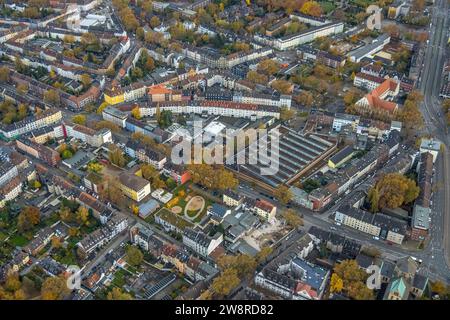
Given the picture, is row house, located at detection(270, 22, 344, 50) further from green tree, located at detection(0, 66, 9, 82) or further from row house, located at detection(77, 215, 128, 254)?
row house, located at detection(77, 215, 128, 254)

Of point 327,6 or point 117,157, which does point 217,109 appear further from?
point 327,6

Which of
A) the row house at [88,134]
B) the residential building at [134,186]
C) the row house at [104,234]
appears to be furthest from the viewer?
the row house at [88,134]

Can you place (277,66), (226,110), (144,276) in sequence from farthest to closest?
1. (277,66)
2. (226,110)
3. (144,276)

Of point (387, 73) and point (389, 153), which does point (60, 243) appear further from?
point (387, 73)

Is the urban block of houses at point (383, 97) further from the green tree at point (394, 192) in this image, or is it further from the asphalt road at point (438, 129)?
the green tree at point (394, 192)

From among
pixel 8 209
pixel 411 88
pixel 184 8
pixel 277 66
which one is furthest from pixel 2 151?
pixel 411 88

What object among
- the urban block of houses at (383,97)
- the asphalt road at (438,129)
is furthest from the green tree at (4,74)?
the asphalt road at (438,129)

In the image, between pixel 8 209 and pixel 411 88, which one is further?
pixel 411 88
